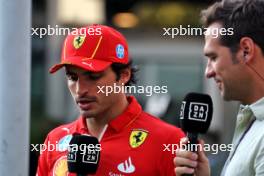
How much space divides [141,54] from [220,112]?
1.41 meters

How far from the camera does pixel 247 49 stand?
9.89 ft

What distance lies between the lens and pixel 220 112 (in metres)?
11.9

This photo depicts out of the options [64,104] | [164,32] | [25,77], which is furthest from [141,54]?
[25,77]

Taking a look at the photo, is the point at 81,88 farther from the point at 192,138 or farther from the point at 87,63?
the point at 192,138

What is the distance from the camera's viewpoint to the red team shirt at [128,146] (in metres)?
3.46

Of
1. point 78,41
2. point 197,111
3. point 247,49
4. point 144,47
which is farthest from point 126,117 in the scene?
point 144,47

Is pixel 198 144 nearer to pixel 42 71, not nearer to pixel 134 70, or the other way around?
pixel 134 70

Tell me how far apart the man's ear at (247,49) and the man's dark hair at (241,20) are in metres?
0.01

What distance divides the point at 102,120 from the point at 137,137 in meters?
0.19

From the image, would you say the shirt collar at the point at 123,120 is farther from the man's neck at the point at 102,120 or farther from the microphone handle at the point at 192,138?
the microphone handle at the point at 192,138

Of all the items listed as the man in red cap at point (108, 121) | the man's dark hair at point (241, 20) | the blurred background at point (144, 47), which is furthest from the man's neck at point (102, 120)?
the blurred background at point (144, 47)

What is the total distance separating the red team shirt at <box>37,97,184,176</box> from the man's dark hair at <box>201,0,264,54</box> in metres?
0.63

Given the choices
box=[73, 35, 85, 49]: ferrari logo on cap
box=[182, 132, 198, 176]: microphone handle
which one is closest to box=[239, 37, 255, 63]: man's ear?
box=[182, 132, 198, 176]: microphone handle

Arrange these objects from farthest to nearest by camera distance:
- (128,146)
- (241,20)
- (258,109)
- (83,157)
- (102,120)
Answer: (102,120)
(128,146)
(83,157)
(241,20)
(258,109)
